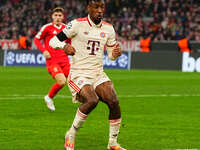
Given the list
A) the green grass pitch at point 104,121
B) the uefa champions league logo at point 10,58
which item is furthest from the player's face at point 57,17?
the uefa champions league logo at point 10,58

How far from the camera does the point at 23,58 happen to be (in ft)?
112

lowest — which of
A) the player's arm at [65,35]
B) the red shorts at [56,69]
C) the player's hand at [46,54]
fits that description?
the red shorts at [56,69]

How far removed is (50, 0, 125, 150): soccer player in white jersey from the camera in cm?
714

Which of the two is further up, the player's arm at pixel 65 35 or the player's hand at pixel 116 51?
the player's arm at pixel 65 35

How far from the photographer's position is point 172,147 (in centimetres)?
743

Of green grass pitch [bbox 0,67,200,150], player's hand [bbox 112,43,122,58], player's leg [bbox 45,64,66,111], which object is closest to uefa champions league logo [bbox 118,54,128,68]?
green grass pitch [bbox 0,67,200,150]

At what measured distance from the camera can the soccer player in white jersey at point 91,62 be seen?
7.14m

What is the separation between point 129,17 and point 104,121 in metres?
28.7

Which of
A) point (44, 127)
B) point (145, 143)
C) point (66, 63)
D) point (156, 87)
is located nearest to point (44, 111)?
point (66, 63)

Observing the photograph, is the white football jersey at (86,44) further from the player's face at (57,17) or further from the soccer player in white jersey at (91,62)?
the player's face at (57,17)

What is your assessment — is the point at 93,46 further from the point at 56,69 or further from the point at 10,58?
the point at 10,58

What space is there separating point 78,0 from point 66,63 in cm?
3054

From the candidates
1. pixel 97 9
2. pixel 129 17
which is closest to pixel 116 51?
pixel 97 9

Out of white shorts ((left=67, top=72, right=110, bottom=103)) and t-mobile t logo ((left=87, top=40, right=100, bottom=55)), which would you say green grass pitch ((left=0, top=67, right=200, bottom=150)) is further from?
t-mobile t logo ((left=87, top=40, right=100, bottom=55))
